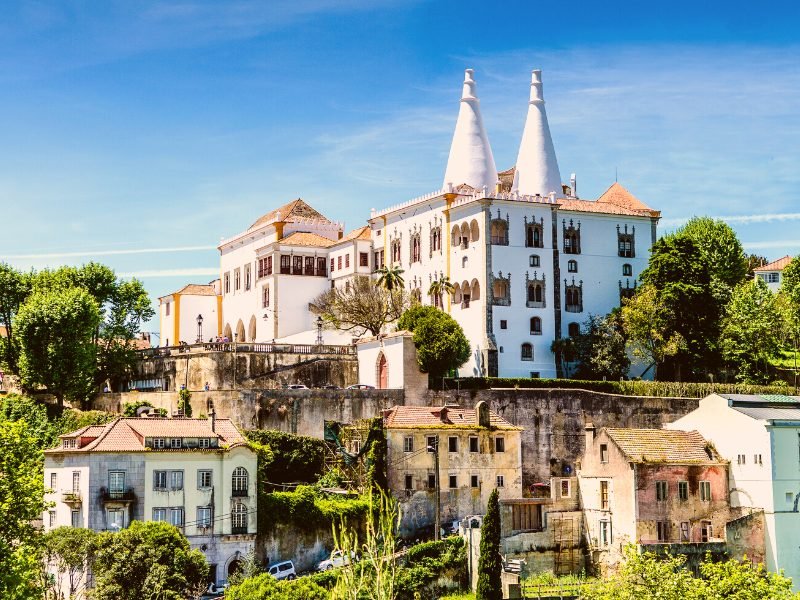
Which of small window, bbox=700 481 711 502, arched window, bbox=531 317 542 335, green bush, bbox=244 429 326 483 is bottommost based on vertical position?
small window, bbox=700 481 711 502

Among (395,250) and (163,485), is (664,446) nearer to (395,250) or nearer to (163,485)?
(163,485)

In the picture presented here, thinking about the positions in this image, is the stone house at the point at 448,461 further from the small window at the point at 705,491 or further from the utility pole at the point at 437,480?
the small window at the point at 705,491

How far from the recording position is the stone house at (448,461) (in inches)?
2611

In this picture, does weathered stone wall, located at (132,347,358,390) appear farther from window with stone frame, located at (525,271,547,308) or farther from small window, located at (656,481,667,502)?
small window, located at (656,481,667,502)

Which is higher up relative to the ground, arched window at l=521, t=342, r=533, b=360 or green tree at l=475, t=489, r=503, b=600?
arched window at l=521, t=342, r=533, b=360

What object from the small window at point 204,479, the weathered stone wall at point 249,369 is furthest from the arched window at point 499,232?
the small window at point 204,479

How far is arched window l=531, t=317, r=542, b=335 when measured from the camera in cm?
8481

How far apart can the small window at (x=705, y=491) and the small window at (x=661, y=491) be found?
2.12 m

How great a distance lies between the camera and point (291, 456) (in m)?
67.6

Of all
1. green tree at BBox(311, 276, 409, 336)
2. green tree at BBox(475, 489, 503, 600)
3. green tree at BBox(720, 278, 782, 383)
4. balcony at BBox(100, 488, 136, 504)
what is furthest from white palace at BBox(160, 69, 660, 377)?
balcony at BBox(100, 488, 136, 504)

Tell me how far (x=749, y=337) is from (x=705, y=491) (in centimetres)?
2093

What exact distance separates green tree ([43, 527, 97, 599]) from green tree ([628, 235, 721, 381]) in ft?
130

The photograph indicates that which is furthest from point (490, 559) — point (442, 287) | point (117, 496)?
point (442, 287)

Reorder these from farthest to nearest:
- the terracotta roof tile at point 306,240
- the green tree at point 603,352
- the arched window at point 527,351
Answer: the terracotta roof tile at point 306,240, the arched window at point 527,351, the green tree at point 603,352
